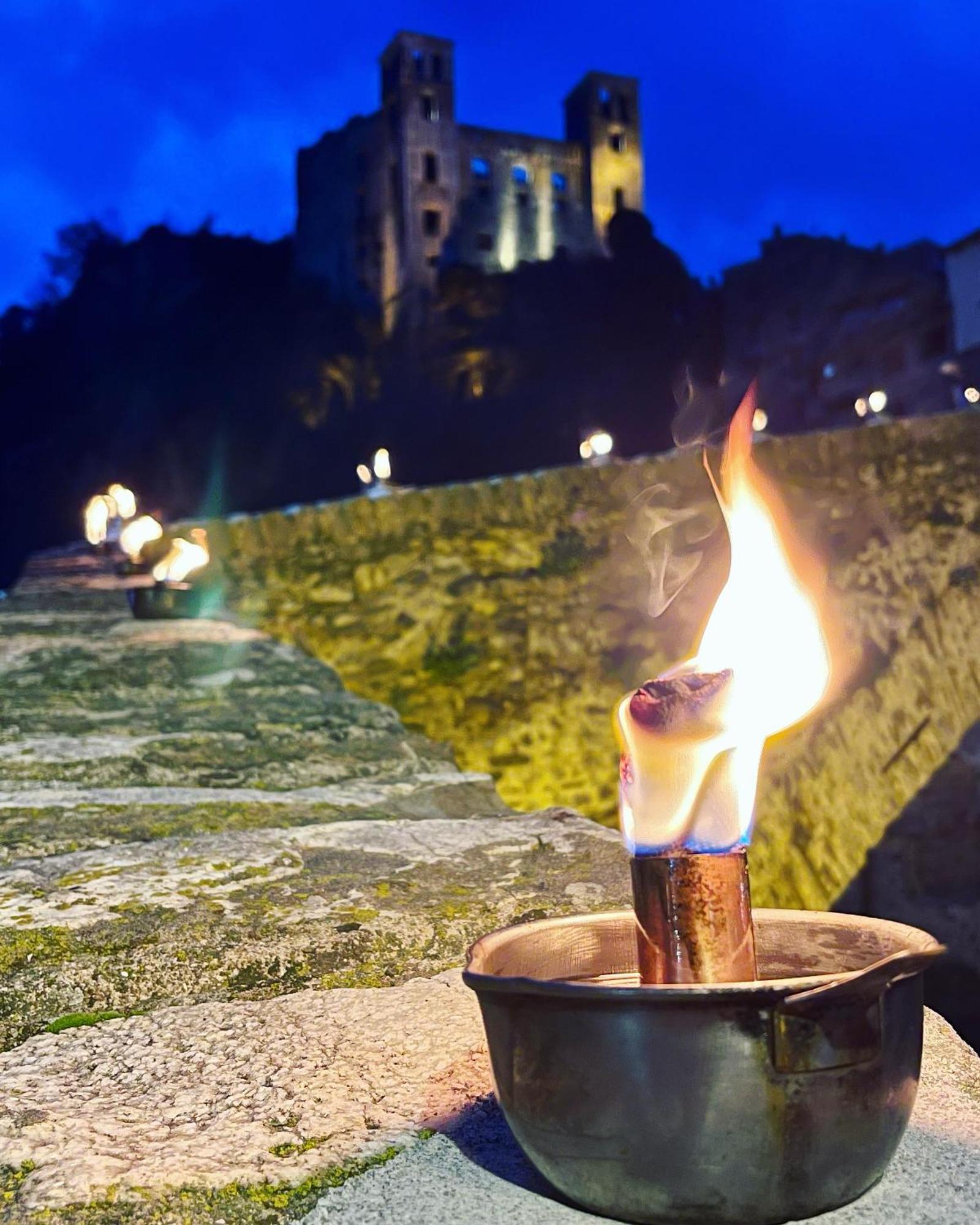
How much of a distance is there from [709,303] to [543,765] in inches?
1391

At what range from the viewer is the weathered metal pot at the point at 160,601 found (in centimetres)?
524

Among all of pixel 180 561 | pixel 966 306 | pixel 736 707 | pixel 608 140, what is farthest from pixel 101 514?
pixel 608 140

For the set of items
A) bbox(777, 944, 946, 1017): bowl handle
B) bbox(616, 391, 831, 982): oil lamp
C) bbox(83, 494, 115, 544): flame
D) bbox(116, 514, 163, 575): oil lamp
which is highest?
bbox(83, 494, 115, 544): flame

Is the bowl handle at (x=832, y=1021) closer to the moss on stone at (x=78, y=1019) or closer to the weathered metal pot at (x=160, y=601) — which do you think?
the moss on stone at (x=78, y=1019)

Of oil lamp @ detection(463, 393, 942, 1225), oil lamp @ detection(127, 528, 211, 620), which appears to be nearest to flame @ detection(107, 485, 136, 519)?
oil lamp @ detection(127, 528, 211, 620)

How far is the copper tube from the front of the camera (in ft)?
3.67

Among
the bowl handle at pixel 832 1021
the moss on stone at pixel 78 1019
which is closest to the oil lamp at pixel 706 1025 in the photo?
the bowl handle at pixel 832 1021

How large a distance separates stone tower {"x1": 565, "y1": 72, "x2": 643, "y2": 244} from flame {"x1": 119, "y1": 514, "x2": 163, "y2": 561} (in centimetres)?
4213

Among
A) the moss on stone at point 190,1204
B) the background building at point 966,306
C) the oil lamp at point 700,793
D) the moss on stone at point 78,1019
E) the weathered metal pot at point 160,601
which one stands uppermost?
the background building at point 966,306

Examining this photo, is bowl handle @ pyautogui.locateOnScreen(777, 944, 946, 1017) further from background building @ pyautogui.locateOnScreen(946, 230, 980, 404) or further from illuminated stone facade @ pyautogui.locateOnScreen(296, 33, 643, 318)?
illuminated stone facade @ pyautogui.locateOnScreen(296, 33, 643, 318)

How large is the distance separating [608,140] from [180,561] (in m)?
45.5

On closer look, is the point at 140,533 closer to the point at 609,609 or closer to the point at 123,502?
the point at 123,502

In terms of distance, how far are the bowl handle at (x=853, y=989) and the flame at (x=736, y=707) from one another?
20cm

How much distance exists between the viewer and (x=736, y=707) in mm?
1167
